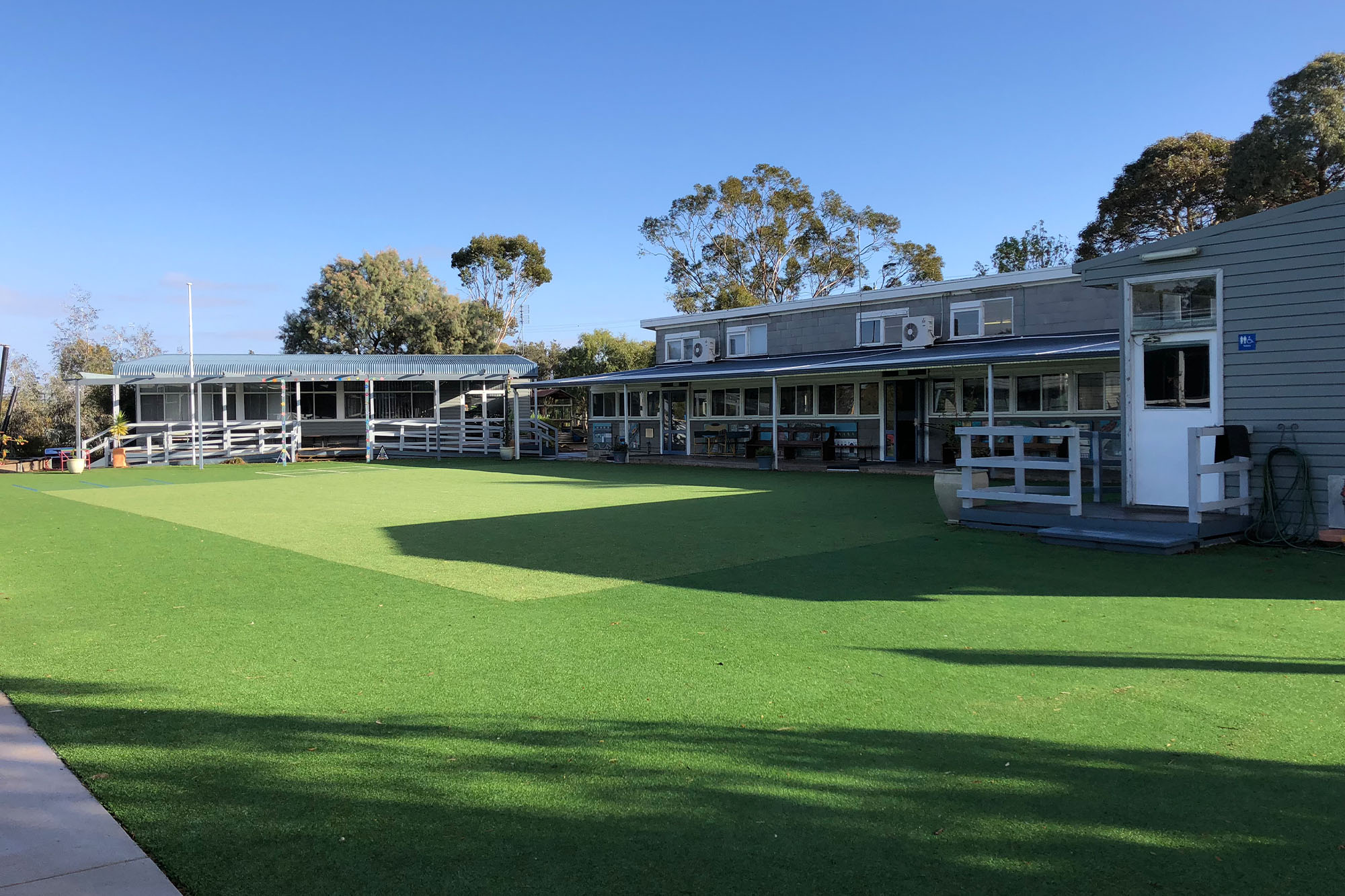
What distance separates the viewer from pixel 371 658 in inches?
209

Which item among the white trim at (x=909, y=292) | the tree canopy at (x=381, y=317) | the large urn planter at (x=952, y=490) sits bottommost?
the large urn planter at (x=952, y=490)

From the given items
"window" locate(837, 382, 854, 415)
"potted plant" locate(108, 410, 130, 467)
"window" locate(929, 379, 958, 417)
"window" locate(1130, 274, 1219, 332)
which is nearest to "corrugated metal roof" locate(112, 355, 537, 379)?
"potted plant" locate(108, 410, 130, 467)

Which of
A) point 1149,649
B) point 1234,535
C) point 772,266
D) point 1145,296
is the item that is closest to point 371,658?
point 1149,649

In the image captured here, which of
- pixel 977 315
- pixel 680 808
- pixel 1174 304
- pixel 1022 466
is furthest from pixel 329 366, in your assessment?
pixel 680 808

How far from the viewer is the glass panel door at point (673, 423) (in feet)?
95.1

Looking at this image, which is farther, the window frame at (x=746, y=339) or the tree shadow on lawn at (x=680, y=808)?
the window frame at (x=746, y=339)

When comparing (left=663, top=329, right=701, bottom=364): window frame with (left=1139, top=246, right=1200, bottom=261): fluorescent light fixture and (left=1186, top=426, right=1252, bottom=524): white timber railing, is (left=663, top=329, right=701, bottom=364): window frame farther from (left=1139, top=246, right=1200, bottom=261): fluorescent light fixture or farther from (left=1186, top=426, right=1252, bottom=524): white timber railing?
(left=1186, top=426, right=1252, bottom=524): white timber railing

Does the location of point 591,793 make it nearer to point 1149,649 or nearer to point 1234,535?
point 1149,649

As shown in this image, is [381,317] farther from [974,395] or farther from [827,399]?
[974,395]

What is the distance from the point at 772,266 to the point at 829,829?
47.4 metres

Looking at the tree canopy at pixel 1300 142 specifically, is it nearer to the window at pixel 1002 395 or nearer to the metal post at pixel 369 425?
the window at pixel 1002 395

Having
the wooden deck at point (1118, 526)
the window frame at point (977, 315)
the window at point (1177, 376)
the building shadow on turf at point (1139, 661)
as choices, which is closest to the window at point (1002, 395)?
the window frame at point (977, 315)

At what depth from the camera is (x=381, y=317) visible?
1871 inches

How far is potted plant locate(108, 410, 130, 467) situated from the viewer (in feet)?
91.6
